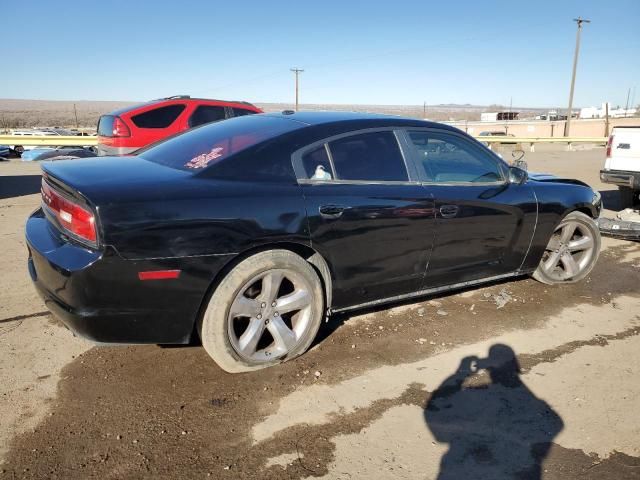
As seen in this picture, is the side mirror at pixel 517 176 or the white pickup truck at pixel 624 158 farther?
the white pickup truck at pixel 624 158

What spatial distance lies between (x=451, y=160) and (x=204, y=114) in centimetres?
663

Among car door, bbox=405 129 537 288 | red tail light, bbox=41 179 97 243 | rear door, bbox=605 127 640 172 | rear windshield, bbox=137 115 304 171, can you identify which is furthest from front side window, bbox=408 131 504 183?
rear door, bbox=605 127 640 172

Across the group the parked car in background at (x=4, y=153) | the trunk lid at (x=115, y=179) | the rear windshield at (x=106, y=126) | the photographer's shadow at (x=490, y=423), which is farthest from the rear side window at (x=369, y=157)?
the parked car in background at (x=4, y=153)

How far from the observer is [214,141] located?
11.2 feet


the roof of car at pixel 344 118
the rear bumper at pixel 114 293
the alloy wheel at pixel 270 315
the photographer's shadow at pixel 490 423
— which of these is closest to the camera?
the photographer's shadow at pixel 490 423

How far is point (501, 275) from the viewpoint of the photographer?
4258 millimetres

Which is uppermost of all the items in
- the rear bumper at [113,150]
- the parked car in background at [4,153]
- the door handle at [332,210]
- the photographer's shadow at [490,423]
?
the rear bumper at [113,150]

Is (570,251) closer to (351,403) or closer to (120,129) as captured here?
(351,403)

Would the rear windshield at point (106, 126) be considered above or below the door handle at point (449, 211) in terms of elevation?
above

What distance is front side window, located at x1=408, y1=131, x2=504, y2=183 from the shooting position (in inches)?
145

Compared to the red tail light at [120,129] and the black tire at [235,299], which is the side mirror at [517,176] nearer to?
the black tire at [235,299]

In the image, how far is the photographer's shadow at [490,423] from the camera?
2.34 metres

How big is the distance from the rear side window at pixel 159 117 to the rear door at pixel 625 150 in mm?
7170

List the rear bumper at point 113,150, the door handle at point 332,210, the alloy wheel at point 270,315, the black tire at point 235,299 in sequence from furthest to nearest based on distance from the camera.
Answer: the rear bumper at point 113,150
the door handle at point 332,210
the alloy wheel at point 270,315
the black tire at point 235,299
